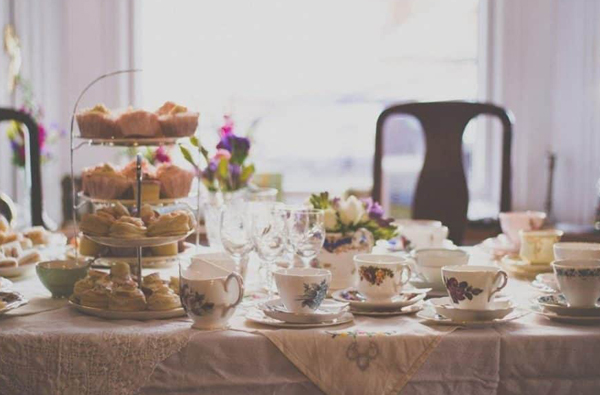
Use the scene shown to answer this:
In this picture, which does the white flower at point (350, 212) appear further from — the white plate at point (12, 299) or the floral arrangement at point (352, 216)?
the white plate at point (12, 299)

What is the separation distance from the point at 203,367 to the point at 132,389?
0.11 metres

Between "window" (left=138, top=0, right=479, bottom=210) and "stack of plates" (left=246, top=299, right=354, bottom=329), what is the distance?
8.78 feet

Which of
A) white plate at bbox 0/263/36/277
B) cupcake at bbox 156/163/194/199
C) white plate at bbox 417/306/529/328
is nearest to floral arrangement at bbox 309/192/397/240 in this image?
cupcake at bbox 156/163/194/199

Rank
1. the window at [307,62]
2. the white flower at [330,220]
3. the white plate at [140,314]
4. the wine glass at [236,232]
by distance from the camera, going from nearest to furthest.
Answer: the white plate at [140,314], the wine glass at [236,232], the white flower at [330,220], the window at [307,62]

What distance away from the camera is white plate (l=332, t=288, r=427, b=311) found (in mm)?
1552

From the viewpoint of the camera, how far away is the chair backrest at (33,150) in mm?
2684

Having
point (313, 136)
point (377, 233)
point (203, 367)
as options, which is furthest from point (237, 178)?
point (313, 136)

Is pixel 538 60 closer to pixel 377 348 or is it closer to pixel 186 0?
pixel 186 0

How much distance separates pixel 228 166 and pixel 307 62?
6.36ft

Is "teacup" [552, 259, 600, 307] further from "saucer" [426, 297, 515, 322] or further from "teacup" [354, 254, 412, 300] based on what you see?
"teacup" [354, 254, 412, 300]

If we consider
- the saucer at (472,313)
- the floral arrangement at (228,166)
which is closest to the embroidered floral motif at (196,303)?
the saucer at (472,313)

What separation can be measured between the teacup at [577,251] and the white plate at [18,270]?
1.02 metres

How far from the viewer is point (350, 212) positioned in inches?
73.2

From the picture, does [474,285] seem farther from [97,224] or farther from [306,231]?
[97,224]
